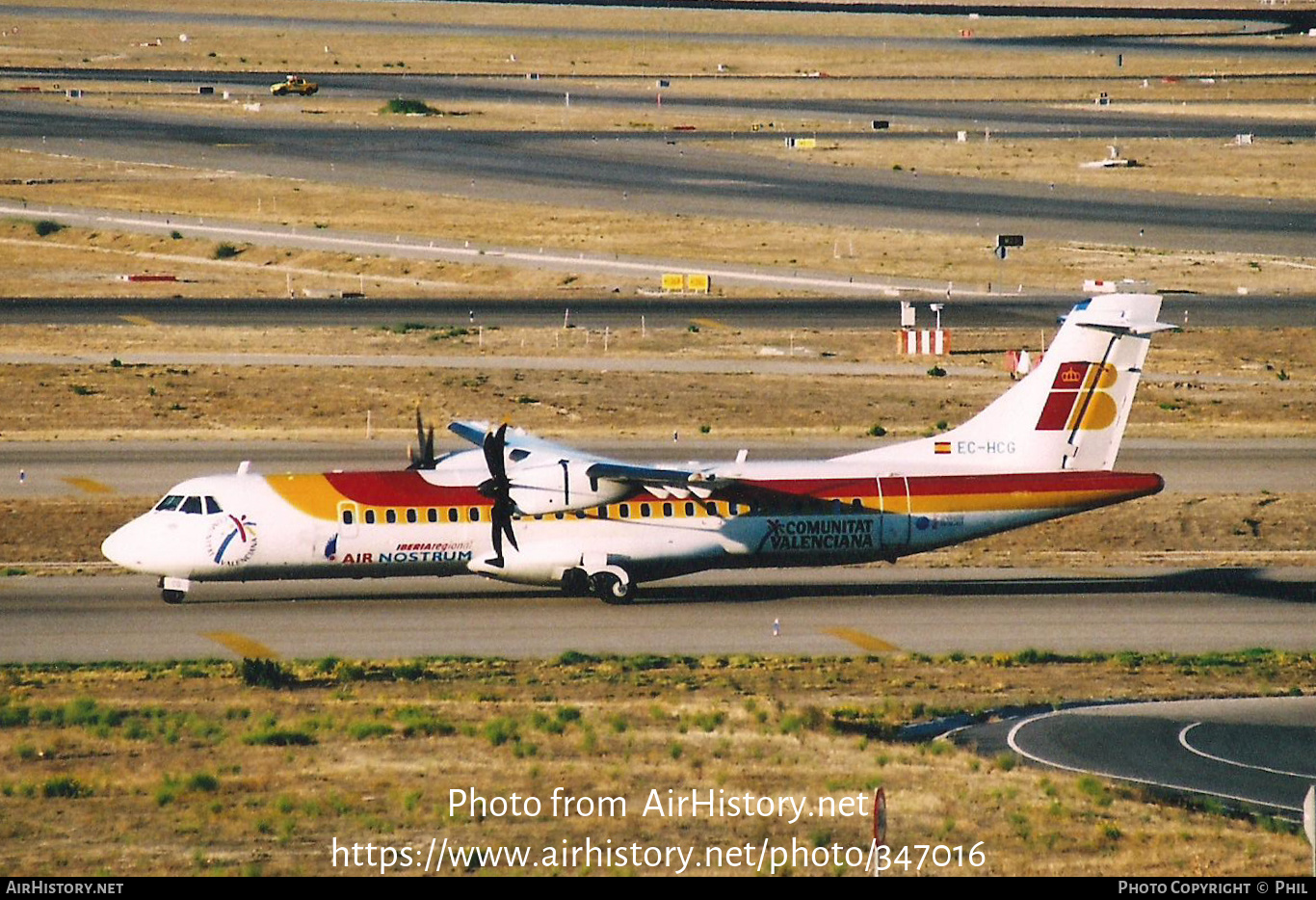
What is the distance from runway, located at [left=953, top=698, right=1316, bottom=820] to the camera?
2712 centimetres

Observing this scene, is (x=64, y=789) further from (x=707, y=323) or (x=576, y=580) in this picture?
(x=707, y=323)

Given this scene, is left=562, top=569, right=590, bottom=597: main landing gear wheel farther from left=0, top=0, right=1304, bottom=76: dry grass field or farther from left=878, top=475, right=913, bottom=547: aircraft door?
left=0, top=0, right=1304, bottom=76: dry grass field

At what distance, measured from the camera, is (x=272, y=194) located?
3787 inches

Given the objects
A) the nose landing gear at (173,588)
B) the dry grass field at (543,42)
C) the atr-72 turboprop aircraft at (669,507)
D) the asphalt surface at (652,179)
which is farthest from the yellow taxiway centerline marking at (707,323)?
the dry grass field at (543,42)

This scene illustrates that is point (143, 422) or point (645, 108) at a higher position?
point (645, 108)

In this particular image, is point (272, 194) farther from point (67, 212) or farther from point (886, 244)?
point (886, 244)

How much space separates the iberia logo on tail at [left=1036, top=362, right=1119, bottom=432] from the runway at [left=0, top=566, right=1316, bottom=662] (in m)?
3.80

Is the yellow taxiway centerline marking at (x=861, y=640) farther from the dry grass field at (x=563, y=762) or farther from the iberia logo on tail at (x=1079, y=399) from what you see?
the iberia logo on tail at (x=1079, y=399)

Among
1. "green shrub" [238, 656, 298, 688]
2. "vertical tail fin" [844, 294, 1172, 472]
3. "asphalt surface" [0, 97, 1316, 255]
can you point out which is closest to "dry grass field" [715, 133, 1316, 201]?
"asphalt surface" [0, 97, 1316, 255]

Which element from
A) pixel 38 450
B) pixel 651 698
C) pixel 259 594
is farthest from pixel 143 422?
pixel 651 698

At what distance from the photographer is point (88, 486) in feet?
163

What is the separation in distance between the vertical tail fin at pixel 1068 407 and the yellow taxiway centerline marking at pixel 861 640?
4739 mm

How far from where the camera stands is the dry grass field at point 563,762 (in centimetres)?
2319

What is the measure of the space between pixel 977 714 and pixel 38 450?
Result: 1291 inches
